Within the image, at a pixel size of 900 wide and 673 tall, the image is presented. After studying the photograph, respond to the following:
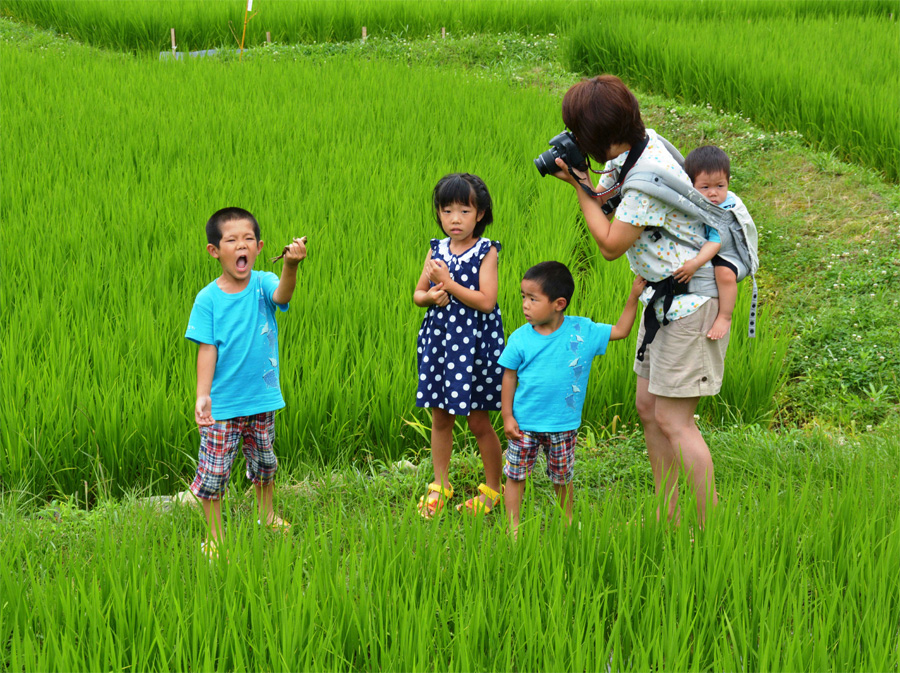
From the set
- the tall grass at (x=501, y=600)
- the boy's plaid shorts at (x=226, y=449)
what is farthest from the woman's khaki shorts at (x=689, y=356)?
the boy's plaid shorts at (x=226, y=449)

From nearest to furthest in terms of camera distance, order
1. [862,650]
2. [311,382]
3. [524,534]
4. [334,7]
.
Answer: [862,650] < [524,534] < [311,382] < [334,7]

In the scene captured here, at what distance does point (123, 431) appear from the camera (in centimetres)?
293

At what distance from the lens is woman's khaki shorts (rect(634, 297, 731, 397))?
7.70ft

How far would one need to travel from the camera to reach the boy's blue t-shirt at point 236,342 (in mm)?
2465

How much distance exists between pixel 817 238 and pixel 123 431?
14.6 ft

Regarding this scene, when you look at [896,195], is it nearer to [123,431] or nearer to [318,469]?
[318,469]

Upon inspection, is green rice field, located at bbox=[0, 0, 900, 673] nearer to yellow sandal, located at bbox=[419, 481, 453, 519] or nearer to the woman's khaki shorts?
yellow sandal, located at bbox=[419, 481, 453, 519]

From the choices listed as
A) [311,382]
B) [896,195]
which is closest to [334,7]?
[896,195]

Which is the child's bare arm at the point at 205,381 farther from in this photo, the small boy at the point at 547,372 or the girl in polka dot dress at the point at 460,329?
the small boy at the point at 547,372

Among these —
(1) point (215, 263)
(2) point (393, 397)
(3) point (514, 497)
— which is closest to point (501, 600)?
(3) point (514, 497)

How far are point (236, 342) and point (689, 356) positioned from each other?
4.63 ft

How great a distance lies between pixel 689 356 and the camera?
236 cm

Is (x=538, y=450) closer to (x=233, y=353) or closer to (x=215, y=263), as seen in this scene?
(x=233, y=353)

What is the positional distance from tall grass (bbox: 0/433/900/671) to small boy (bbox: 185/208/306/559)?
36cm
